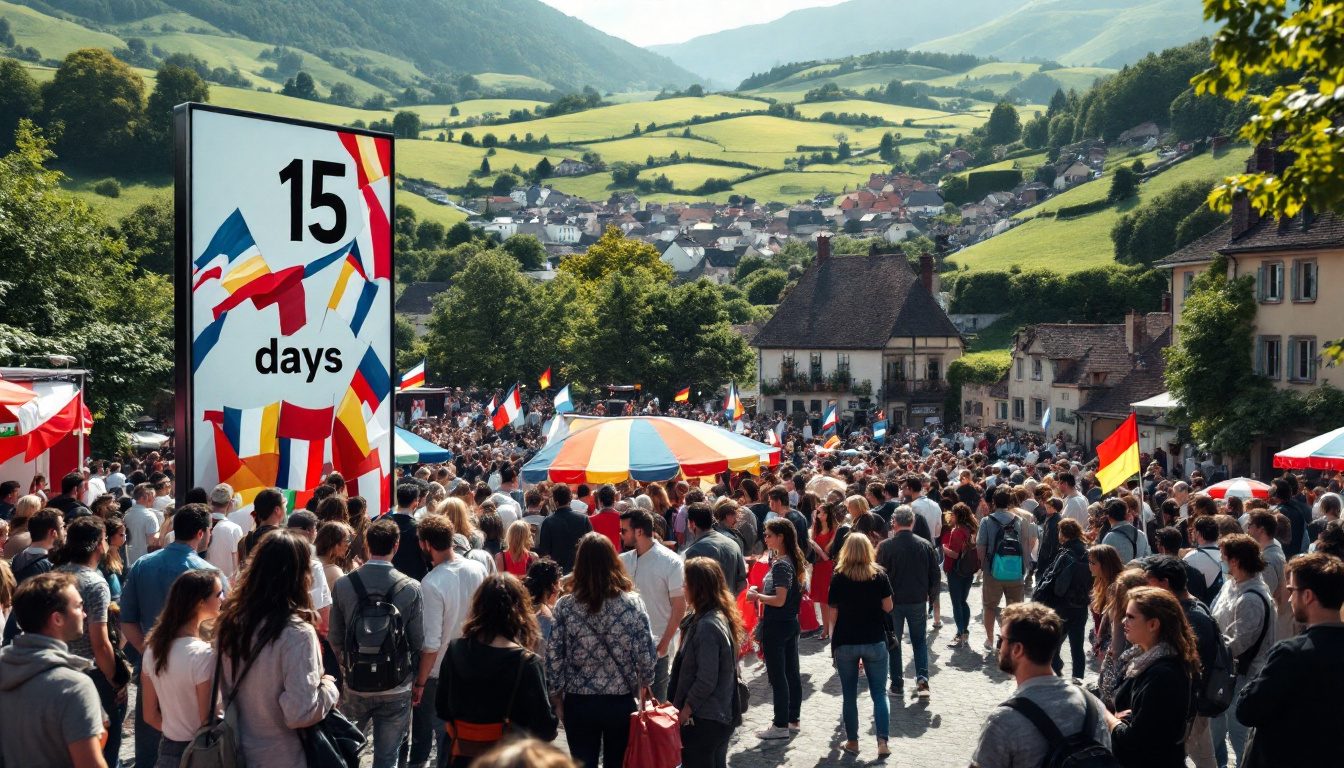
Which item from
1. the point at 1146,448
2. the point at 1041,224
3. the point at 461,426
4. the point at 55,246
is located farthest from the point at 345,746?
the point at 1041,224

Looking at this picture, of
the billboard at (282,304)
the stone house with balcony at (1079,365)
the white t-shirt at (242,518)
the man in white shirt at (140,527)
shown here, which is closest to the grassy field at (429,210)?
the stone house with balcony at (1079,365)

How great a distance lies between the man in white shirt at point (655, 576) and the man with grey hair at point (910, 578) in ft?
9.97

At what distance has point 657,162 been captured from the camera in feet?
641

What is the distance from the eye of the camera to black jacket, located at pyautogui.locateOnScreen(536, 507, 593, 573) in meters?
10.2

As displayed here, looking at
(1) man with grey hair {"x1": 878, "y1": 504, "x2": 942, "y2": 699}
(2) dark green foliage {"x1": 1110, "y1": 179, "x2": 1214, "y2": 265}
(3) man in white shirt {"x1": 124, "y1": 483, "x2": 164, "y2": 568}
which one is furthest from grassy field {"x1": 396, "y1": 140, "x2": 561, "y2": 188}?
(1) man with grey hair {"x1": 878, "y1": 504, "x2": 942, "y2": 699}

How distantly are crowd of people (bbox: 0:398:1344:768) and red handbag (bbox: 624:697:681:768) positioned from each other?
0.16 meters

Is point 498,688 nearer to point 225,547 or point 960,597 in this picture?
point 225,547

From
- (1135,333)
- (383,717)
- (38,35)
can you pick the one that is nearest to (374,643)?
(383,717)

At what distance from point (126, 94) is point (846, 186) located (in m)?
112

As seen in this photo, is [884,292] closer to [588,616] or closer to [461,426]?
[461,426]

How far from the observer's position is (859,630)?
8938mm

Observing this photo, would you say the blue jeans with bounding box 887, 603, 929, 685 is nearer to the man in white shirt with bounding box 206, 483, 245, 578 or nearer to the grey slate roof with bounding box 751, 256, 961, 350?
the man in white shirt with bounding box 206, 483, 245, 578

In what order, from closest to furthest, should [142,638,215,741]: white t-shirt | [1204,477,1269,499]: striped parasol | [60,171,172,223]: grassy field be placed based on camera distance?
[142,638,215,741]: white t-shirt < [1204,477,1269,499]: striped parasol < [60,171,172,223]: grassy field

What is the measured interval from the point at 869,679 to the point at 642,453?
4.77 metres
